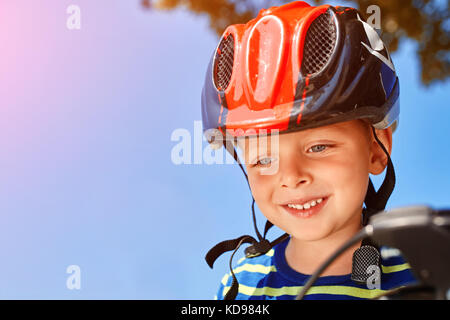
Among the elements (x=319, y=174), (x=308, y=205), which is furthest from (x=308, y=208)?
(x=319, y=174)

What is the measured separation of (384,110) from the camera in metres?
1.96

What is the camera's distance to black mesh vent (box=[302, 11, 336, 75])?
188cm

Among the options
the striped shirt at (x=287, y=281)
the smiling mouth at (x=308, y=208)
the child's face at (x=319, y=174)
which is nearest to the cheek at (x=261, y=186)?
the child's face at (x=319, y=174)

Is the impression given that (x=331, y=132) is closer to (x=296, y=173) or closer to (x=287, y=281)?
(x=296, y=173)

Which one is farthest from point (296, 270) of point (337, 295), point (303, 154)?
point (303, 154)

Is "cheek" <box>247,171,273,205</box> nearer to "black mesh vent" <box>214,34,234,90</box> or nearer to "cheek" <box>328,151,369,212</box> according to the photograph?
"cheek" <box>328,151,369,212</box>

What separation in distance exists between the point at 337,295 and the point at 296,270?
9.3 inches

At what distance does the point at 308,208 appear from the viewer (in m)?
1.92

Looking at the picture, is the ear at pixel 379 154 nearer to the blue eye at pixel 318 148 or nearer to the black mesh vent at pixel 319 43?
→ the blue eye at pixel 318 148

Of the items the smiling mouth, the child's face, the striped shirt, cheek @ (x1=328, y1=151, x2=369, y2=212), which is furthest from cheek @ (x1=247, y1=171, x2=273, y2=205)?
the striped shirt

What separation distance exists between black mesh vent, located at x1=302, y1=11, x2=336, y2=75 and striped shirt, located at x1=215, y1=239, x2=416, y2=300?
0.83 m

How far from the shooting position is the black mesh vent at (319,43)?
1.88 m

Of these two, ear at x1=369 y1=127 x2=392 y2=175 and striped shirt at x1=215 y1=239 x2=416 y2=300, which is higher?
ear at x1=369 y1=127 x2=392 y2=175
